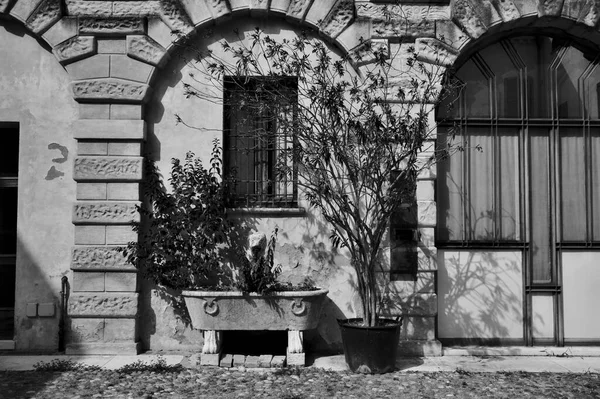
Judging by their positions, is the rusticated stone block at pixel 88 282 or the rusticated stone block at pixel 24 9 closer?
the rusticated stone block at pixel 88 282

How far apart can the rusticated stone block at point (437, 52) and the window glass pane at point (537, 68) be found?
46.6 inches

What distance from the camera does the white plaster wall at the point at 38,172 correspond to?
8219 millimetres

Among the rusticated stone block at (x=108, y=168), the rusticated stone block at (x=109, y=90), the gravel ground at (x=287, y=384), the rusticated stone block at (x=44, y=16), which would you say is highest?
the rusticated stone block at (x=44, y=16)

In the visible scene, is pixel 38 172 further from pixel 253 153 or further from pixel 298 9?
pixel 298 9

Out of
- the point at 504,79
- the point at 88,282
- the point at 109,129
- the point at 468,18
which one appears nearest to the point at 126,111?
the point at 109,129

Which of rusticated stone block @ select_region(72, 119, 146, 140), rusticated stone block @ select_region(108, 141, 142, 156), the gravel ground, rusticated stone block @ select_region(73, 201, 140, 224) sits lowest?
the gravel ground

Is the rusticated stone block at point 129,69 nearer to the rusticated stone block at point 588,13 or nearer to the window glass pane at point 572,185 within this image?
the rusticated stone block at point 588,13

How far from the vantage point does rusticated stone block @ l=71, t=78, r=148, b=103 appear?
8.20 metres

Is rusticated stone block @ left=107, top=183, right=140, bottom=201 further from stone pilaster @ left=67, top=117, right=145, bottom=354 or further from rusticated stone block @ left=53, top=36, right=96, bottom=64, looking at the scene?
rusticated stone block @ left=53, top=36, right=96, bottom=64

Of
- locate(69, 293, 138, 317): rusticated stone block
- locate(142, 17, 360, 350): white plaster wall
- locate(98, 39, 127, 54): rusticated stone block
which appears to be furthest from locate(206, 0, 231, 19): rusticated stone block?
locate(69, 293, 138, 317): rusticated stone block

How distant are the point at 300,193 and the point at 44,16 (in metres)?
4.21

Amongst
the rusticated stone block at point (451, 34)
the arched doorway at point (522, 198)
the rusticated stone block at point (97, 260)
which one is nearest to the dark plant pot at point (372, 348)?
the arched doorway at point (522, 198)

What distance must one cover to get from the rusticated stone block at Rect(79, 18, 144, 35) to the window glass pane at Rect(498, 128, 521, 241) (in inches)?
207

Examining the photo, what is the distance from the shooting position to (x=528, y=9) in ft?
27.3
